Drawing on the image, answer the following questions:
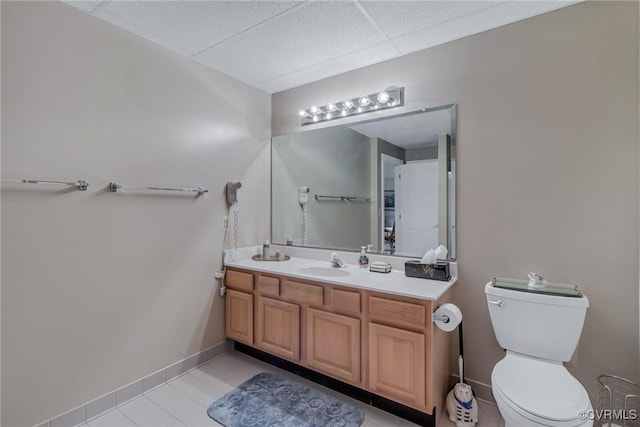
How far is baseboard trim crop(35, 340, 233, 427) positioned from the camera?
1776 mm

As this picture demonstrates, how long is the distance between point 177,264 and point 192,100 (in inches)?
50.5

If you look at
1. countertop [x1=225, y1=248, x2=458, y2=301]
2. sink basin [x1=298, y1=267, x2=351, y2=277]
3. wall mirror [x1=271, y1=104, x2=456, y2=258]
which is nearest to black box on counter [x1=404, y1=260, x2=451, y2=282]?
countertop [x1=225, y1=248, x2=458, y2=301]

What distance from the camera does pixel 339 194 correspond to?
112 inches

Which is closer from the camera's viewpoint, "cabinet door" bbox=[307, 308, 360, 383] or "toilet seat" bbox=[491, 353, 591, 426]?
"toilet seat" bbox=[491, 353, 591, 426]

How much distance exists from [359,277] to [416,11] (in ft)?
5.64

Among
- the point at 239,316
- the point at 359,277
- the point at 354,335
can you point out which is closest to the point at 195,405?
the point at 239,316

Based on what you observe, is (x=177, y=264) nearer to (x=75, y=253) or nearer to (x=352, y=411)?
(x=75, y=253)

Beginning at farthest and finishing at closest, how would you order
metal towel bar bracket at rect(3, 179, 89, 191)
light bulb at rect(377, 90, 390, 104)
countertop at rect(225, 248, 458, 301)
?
light bulb at rect(377, 90, 390, 104), countertop at rect(225, 248, 458, 301), metal towel bar bracket at rect(3, 179, 89, 191)

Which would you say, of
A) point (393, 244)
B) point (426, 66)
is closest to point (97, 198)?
point (393, 244)

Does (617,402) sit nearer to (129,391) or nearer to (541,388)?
(541,388)

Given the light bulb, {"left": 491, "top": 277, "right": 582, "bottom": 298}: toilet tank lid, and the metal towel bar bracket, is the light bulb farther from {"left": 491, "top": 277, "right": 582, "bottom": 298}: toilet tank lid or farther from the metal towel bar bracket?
the metal towel bar bracket

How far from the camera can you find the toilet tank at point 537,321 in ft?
5.32

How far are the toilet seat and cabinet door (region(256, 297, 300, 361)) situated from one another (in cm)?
128

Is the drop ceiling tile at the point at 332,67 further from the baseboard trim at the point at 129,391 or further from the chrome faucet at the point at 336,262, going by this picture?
the baseboard trim at the point at 129,391
